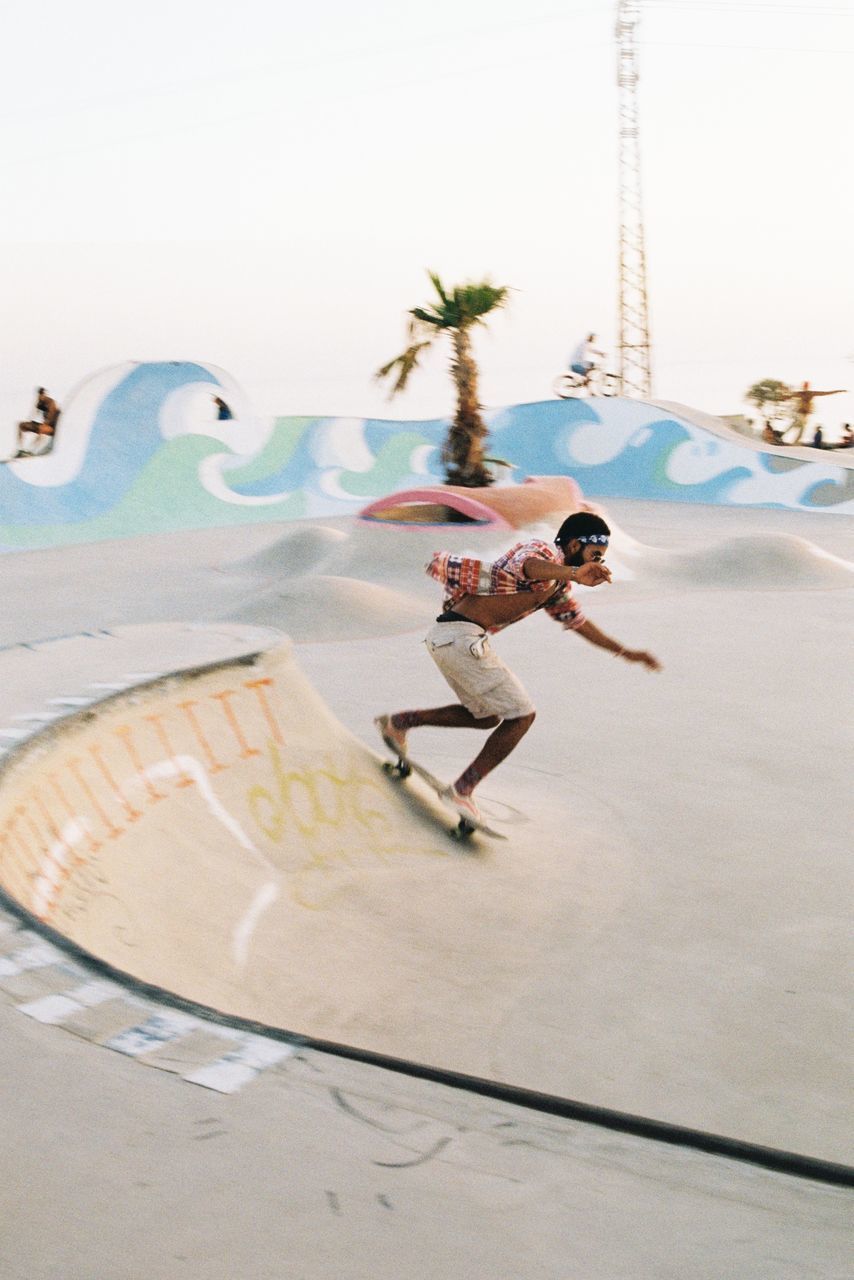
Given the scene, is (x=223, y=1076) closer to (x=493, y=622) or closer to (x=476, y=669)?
(x=476, y=669)

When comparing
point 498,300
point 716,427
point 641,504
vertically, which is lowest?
point 641,504

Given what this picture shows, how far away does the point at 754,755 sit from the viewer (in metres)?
6.98

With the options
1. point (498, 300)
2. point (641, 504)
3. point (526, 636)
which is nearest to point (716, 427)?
point (641, 504)

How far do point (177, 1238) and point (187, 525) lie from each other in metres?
19.7

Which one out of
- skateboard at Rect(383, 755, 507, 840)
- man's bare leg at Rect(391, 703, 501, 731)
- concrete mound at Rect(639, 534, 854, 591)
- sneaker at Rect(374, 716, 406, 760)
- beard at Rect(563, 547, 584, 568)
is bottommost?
concrete mound at Rect(639, 534, 854, 591)

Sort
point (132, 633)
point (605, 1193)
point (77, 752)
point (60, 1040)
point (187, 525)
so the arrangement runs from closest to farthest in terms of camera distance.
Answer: point (605, 1193)
point (60, 1040)
point (77, 752)
point (132, 633)
point (187, 525)

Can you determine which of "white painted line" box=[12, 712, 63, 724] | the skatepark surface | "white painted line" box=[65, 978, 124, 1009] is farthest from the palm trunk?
"white painted line" box=[65, 978, 124, 1009]

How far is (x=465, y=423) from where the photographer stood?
1741 centimetres

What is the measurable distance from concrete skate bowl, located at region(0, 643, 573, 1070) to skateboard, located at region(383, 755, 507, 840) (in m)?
0.07

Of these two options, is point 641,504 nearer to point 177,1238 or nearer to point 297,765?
point 297,765

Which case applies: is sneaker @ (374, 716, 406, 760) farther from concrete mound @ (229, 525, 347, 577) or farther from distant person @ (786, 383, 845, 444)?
distant person @ (786, 383, 845, 444)

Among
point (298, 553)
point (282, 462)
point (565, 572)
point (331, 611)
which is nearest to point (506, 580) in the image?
point (565, 572)

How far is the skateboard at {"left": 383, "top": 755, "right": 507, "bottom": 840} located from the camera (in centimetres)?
539

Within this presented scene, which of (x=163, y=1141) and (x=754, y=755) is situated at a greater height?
(x=163, y=1141)
